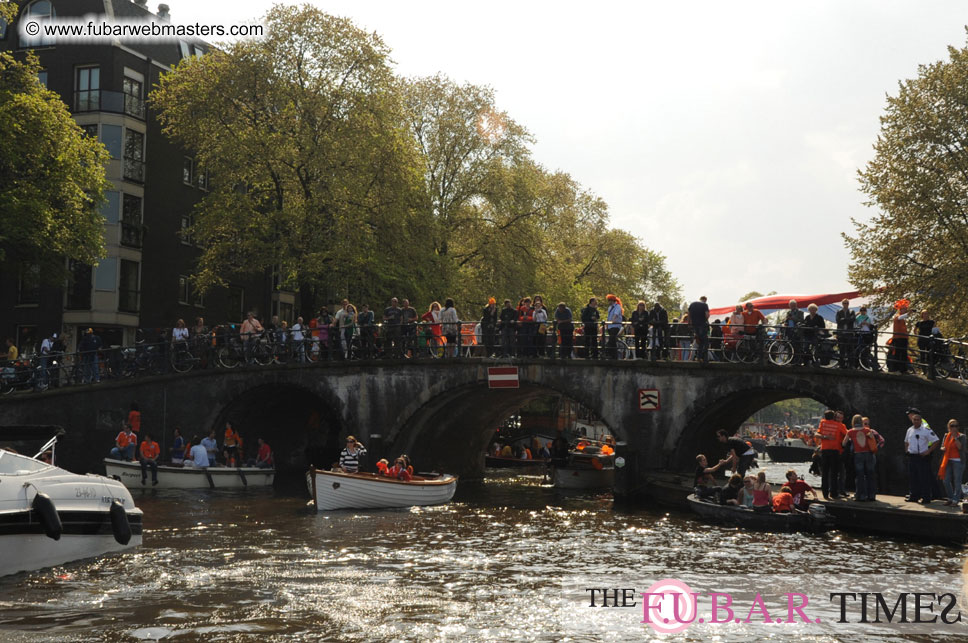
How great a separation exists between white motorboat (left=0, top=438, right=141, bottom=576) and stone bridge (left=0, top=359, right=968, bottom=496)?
14291 millimetres

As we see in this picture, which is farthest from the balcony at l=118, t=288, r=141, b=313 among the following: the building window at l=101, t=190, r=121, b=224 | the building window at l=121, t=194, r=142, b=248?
the building window at l=101, t=190, r=121, b=224

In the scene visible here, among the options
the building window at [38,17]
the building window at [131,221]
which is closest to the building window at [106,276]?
the building window at [131,221]

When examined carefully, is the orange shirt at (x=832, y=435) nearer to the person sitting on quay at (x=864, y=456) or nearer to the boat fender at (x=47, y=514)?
the person sitting on quay at (x=864, y=456)

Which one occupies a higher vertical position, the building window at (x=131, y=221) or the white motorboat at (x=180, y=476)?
the building window at (x=131, y=221)

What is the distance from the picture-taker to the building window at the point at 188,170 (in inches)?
1842

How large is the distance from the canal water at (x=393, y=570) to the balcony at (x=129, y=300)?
18.0 m

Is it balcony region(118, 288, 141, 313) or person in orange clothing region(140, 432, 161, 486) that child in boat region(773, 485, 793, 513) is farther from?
balcony region(118, 288, 141, 313)

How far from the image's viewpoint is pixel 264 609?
45.0 ft

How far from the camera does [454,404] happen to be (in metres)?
34.3

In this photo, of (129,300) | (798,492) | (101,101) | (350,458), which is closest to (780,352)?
(798,492)

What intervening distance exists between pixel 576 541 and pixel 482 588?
574cm

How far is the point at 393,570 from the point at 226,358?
1937 centimetres

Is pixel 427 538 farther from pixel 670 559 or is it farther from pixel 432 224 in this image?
pixel 432 224

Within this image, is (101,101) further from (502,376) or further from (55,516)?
(55,516)
